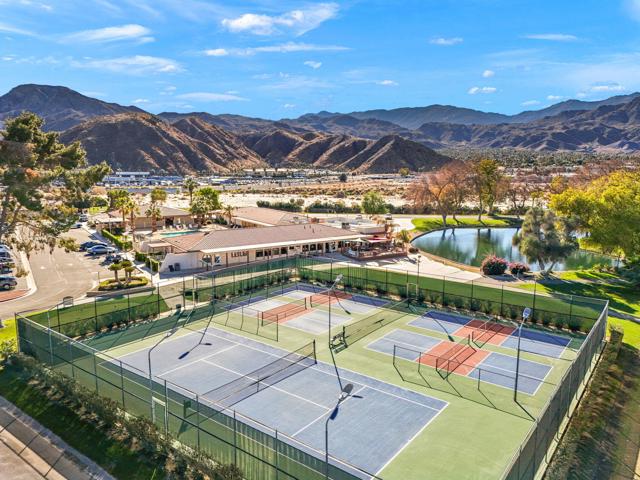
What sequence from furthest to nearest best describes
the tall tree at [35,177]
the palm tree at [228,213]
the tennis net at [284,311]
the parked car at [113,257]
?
the palm tree at [228,213] → the parked car at [113,257] → the tennis net at [284,311] → the tall tree at [35,177]

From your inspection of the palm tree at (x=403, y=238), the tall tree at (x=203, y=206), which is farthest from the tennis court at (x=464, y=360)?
the tall tree at (x=203, y=206)

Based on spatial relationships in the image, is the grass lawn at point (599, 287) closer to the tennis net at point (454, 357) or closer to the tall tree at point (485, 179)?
the tennis net at point (454, 357)

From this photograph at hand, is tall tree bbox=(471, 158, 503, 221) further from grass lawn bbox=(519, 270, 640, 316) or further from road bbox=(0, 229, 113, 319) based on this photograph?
road bbox=(0, 229, 113, 319)

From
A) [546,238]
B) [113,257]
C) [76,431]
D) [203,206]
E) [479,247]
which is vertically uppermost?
[203,206]

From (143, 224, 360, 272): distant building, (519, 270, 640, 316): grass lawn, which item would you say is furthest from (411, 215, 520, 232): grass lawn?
(519, 270, 640, 316): grass lawn

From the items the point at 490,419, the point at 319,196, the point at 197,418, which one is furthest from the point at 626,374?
the point at 319,196

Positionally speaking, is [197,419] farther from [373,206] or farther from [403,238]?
[373,206]

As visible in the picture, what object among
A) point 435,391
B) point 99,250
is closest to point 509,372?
point 435,391
